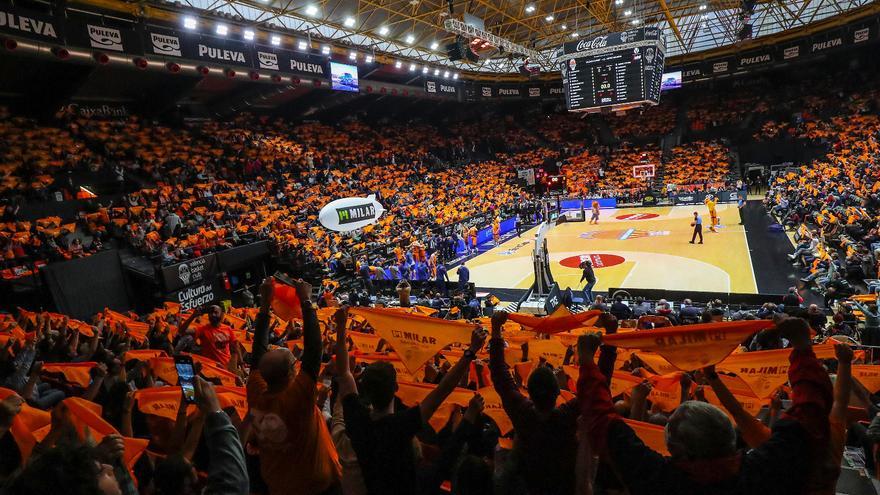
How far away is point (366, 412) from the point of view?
2342 millimetres

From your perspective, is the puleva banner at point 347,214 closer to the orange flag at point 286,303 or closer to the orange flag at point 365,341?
the orange flag at point 286,303

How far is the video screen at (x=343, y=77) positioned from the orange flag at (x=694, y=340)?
78.3 ft

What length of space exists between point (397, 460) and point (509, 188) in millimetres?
36374

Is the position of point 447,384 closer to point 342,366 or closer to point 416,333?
point 342,366

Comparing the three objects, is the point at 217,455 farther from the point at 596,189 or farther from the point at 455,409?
the point at 596,189

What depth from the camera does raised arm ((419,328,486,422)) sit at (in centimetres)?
232

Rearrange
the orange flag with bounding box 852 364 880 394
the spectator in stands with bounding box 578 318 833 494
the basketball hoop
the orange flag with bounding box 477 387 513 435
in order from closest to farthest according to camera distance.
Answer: the spectator in stands with bounding box 578 318 833 494, the orange flag with bounding box 477 387 513 435, the orange flag with bounding box 852 364 880 394, the basketball hoop

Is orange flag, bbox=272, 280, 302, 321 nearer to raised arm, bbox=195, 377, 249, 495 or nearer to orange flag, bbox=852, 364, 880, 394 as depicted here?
A: raised arm, bbox=195, 377, 249, 495

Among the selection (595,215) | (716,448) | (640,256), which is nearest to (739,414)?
(716,448)

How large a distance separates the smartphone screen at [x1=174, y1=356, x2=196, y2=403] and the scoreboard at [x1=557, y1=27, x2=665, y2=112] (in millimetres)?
23882

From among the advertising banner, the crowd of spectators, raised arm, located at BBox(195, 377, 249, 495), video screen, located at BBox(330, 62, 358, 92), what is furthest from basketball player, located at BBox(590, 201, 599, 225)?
raised arm, located at BBox(195, 377, 249, 495)

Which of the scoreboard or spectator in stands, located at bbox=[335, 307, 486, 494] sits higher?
the scoreboard

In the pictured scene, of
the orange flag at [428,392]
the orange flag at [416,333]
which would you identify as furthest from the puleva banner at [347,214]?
the orange flag at [428,392]

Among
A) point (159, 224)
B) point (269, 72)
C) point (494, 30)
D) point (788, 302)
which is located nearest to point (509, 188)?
point (494, 30)
